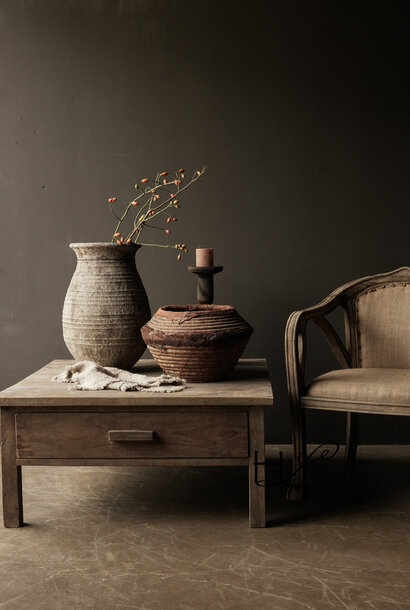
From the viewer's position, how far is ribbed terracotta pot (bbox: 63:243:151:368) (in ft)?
8.32

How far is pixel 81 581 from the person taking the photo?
188 cm

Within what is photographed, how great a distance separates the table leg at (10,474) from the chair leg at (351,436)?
1.33 metres

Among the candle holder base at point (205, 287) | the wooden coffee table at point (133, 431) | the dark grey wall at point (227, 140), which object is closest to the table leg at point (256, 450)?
the wooden coffee table at point (133, 431)

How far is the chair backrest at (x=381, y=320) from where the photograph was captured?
9.22 feet

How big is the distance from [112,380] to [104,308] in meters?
0.34

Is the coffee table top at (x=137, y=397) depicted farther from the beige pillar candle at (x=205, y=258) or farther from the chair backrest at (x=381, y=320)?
the chair backrest at (x=381, y=320)

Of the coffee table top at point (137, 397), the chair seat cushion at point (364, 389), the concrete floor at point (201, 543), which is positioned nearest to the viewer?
the concrete floor at point (201, 543)

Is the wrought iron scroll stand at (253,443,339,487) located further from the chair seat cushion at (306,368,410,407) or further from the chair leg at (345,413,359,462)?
the chair seat cushion at (306,368,410,407)

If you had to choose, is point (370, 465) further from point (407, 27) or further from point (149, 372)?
point (407, 27)

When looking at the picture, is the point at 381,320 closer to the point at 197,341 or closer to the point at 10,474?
the point at 197,341

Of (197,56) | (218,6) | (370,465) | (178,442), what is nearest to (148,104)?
(197,56)

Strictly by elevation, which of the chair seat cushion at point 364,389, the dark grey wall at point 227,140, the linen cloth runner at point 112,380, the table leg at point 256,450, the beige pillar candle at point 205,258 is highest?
the dark grey wall at point 227,140

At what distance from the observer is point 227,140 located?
10.1ft

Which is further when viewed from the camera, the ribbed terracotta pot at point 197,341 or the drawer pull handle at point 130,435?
the ribbed terracotta pot at point 197,341
